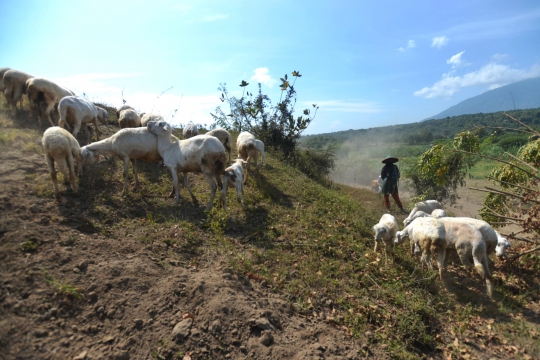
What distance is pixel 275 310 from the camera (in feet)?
15.2

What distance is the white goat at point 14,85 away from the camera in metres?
9.54

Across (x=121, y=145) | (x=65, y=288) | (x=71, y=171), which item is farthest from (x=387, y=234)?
(x=71, y=171)

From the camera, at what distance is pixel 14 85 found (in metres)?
9.65

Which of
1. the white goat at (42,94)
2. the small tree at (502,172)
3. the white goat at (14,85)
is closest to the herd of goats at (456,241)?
the small tree at (502,172)

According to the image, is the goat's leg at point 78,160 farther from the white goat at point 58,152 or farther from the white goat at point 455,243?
the white goat at point 455,243

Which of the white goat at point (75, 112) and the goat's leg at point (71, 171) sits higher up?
the white goat at point (75, 112)

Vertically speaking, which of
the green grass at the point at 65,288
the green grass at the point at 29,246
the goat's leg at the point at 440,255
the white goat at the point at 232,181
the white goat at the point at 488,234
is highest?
the white goat at the point at 232,181

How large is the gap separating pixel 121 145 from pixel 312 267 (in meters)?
5.44

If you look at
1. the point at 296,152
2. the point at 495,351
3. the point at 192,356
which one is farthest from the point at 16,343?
the point at 296,152

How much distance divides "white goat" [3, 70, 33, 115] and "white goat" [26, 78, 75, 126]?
59 centimetres

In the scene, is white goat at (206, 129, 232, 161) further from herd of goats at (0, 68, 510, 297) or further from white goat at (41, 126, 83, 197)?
white goat at (41, 126, 83, 197)

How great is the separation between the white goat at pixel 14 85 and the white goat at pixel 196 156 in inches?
210

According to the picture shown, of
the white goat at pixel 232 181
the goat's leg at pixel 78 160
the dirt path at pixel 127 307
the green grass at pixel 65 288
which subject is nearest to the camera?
the dirt path at pixel 127 307

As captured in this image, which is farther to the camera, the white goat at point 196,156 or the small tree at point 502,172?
the white goat at point 196,156
